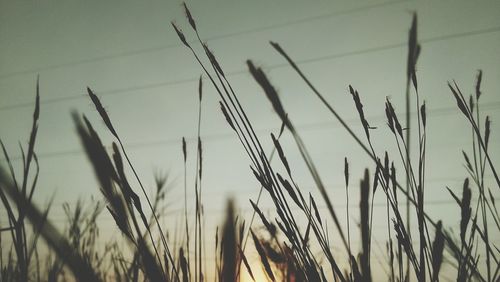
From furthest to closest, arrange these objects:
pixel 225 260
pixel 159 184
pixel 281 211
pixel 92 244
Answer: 1. pixel 92 244
2. pixel 159 184
3. pixel 225 260
4. pixel 281 211

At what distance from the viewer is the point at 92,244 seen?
259 cm

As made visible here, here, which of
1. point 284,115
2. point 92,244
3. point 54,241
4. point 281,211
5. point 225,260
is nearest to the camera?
point 54,241

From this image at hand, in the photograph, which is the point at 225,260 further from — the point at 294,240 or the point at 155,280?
the point at 155,280

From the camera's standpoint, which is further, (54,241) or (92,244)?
(92,244)

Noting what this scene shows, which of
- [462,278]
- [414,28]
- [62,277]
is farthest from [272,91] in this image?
[62,277]

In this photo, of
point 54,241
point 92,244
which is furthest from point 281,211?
point 92,244

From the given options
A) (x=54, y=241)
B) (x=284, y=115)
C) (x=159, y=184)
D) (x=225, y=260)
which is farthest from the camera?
(x=159, y=184)

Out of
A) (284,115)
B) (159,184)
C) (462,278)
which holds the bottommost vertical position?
(462,278)

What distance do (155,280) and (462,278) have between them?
→ 76 cm

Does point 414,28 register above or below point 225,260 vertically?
above

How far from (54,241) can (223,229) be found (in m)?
0.44

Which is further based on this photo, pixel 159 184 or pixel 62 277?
pixel 62 277

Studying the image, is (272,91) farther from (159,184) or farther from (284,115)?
(159,184)

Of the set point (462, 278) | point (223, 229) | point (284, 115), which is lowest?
point (462, 278)
